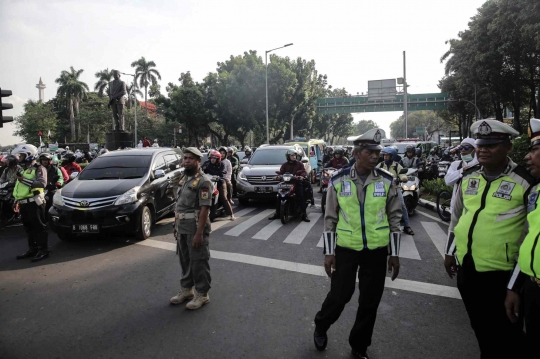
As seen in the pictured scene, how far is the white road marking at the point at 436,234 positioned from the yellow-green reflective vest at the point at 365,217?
384 centimetres

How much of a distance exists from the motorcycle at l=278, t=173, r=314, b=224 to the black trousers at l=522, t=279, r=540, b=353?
659 centimetres

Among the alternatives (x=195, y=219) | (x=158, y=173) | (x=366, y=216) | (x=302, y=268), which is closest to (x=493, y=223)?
(x=366, y=216)

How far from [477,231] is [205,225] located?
265cm

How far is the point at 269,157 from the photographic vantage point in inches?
471

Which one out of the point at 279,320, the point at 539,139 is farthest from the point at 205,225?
the point at 539,139

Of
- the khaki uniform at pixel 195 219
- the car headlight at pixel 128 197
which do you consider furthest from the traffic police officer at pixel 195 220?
the car headlight at pixel 128 197

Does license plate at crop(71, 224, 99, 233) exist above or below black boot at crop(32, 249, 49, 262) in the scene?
above

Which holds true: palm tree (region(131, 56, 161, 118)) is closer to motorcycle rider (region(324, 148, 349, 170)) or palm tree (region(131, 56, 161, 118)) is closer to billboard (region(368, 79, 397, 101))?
billboard (region(368, 79, 397, 101))

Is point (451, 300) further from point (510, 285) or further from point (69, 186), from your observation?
point (69, 186)

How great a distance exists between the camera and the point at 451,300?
169 inches

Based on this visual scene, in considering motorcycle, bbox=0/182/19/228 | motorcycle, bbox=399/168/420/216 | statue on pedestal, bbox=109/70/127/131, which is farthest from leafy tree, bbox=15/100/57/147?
motorcycle, bbox=399/168/420/216

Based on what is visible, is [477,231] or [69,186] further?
[69,186]

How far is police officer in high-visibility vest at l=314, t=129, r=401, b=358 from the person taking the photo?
2922mm

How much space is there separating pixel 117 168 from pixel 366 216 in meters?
6.44
